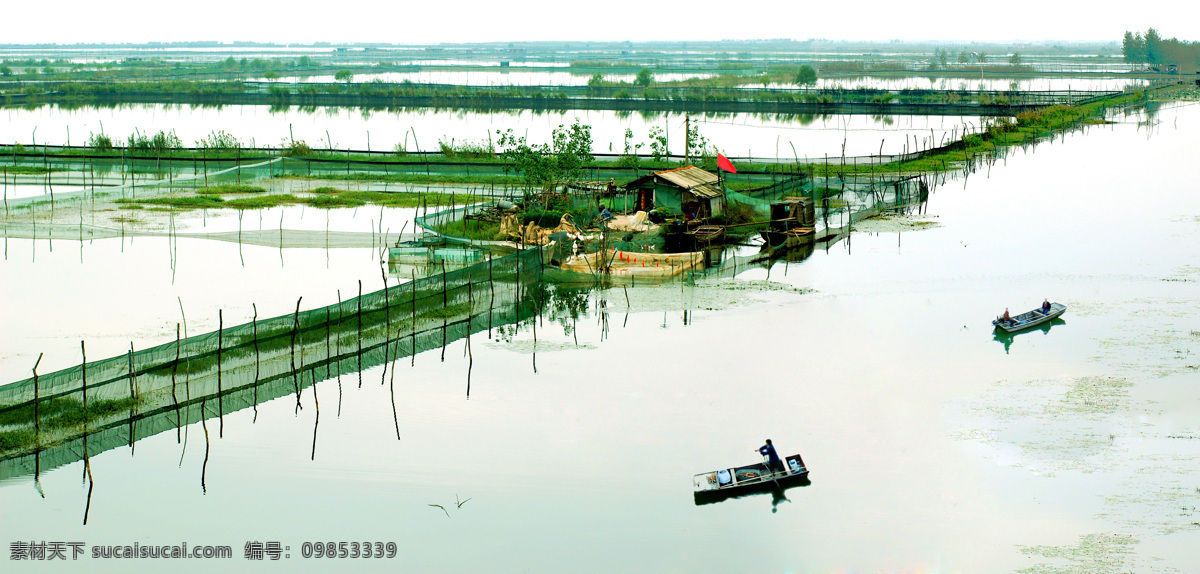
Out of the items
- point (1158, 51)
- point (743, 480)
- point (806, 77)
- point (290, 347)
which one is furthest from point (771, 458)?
point (1158, 51)

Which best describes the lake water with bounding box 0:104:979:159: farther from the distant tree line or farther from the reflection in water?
the distant tree line

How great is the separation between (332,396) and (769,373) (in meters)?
6.50

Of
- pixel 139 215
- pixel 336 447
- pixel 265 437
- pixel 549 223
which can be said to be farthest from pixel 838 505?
pixel 139 215

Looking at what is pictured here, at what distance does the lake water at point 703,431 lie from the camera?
11836 millimetres

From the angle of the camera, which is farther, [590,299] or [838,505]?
[590,299]

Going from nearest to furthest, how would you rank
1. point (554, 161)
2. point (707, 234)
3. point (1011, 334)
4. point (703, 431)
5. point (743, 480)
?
1. point (743, 480)
2. point (703, 431)
3. point (1011, 334)
4. point (707, 234)
5. point (554, 161)

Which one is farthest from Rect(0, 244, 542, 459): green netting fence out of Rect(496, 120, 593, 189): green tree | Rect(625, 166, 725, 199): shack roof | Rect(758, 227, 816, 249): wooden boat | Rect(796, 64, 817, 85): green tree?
Rect(796, 64, 817, 85): green tree

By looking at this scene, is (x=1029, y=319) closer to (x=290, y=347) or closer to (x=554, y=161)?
(x=554, y=161)

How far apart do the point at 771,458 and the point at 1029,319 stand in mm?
7789

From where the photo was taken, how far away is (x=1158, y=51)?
102375 millimetres

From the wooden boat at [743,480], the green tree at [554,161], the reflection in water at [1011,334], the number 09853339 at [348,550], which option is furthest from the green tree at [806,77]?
the number 09853339 at [348,550]

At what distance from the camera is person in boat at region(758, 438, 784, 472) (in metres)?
12.9

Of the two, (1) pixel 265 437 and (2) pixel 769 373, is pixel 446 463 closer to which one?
(1) pixel 265 437

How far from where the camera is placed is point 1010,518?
39.6 ft
